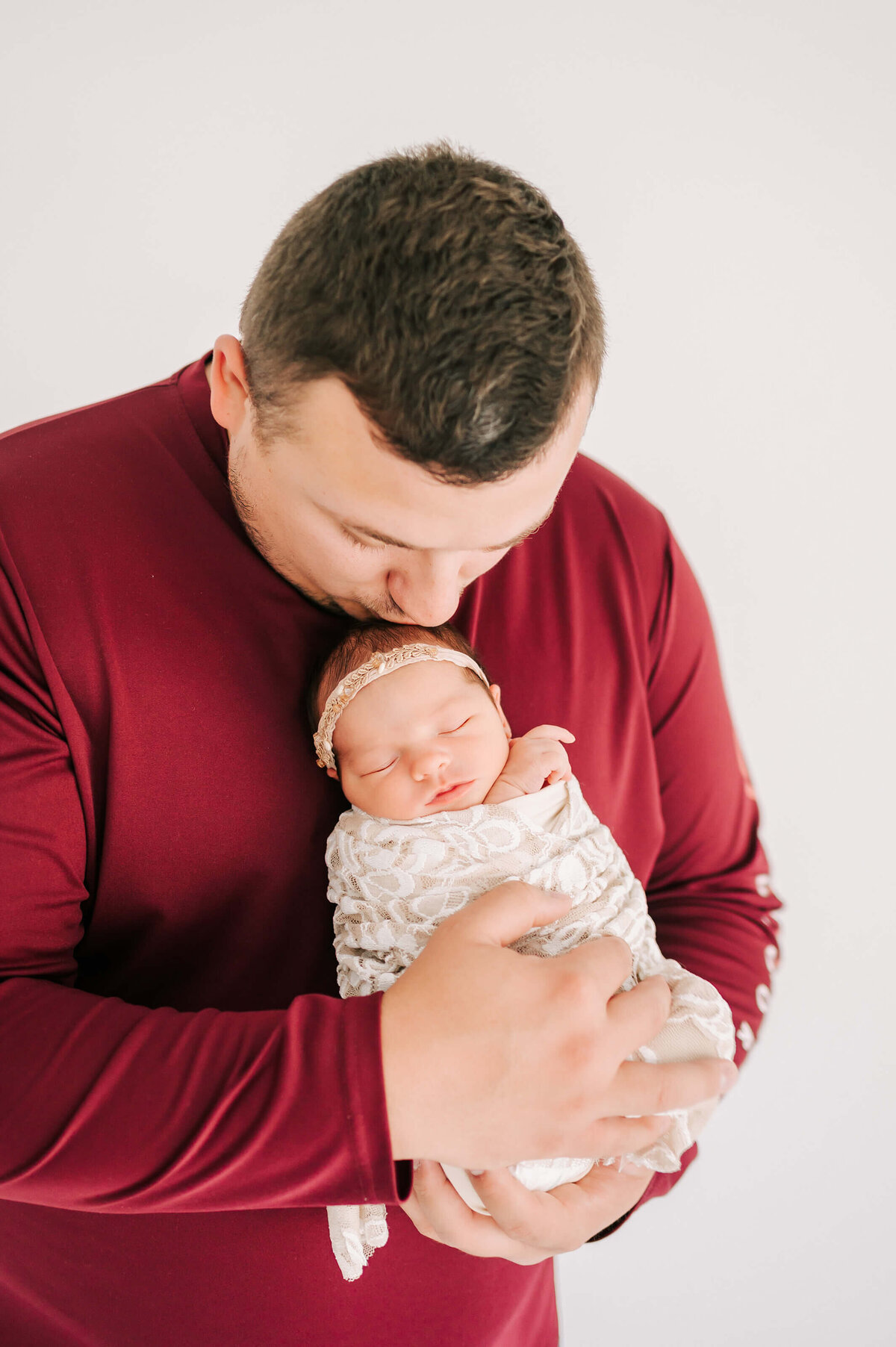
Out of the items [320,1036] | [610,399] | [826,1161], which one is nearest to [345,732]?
[320,1036]

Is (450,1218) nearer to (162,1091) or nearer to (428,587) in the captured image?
(162,1091)

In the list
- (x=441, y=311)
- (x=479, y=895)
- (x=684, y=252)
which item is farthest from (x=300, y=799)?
(x=684, y=252)

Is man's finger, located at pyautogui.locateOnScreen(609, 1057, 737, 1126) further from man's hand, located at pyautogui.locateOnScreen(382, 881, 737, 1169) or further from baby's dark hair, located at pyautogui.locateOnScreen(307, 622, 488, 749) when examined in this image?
baby's dark hair, located at pyautogui.locateOnScreen(307, 622, 488, 749)

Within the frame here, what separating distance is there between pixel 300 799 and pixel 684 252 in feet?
4.28

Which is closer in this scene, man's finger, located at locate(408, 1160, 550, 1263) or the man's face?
the man's face

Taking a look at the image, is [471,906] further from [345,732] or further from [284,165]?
[284,165]

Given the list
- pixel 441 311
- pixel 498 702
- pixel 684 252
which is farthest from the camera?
pixel 684 252

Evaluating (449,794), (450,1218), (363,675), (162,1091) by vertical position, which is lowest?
(450,1218)

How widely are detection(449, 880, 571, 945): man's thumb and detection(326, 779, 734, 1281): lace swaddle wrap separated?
0.27 ft

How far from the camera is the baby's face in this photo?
4.20ft

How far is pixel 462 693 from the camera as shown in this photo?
1.32 meters

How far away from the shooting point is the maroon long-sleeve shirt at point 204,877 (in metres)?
1.02

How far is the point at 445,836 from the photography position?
1278 millimetres

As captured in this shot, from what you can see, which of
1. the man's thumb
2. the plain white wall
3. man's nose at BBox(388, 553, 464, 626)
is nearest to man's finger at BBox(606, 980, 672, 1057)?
the man's thumb
